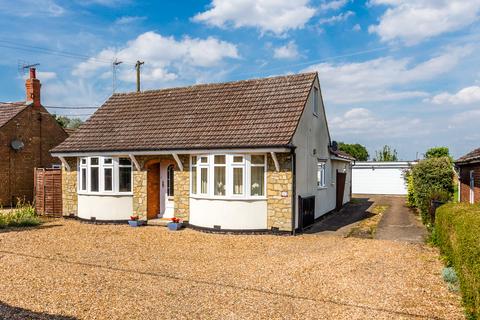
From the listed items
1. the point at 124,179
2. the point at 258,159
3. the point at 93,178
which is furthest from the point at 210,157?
the point at 93,178

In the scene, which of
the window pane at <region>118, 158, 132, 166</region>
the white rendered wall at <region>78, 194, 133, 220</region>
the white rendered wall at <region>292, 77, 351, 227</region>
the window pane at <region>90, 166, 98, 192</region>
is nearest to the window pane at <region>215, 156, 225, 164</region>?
the white rendered wall at <region>292, 77, 351, 227</region>

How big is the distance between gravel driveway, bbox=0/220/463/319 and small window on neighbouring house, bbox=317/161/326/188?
4631 mm

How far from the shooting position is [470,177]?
17250 millimetres

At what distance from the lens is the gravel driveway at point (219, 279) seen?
6.47m

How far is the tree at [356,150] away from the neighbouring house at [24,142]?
41.1 meters

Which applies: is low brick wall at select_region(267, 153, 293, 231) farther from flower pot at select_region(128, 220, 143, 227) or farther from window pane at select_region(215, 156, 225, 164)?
flower pot at select_region(128, 220, 143, 227)

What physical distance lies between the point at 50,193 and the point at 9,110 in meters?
9.07

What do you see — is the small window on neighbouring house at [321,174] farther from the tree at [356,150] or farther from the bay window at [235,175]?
the tree at [356,150]

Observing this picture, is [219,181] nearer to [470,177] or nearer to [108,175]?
[108,175]

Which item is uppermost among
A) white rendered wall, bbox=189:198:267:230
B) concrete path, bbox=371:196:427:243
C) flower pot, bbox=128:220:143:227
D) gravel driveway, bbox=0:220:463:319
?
white rendered wall, bbox=189:198:267:230

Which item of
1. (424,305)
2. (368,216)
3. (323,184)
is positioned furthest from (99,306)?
(368,216)

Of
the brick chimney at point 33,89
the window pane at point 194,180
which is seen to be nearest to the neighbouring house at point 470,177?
the window pane at point 194,180

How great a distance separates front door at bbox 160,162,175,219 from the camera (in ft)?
54.4

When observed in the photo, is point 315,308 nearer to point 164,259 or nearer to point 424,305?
point 424,305
